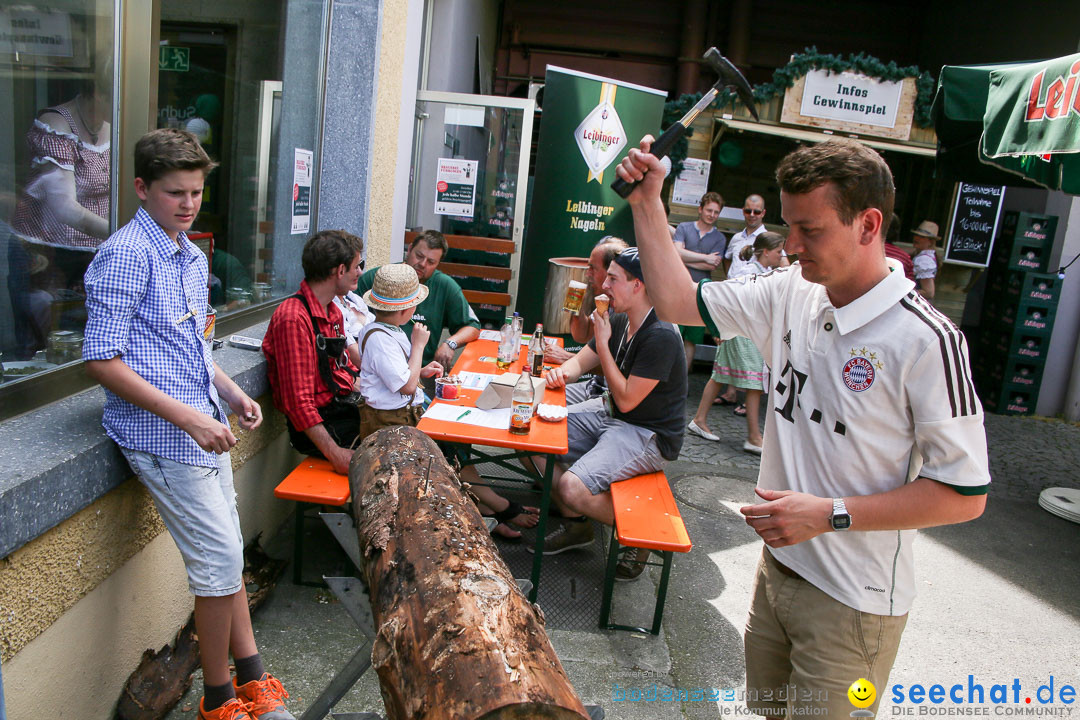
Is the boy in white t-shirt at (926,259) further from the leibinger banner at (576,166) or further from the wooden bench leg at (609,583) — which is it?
the wooden bench leg at (609,583)

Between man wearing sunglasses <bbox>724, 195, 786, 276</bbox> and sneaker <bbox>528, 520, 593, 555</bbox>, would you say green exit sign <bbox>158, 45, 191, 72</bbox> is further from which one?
man wearing sunglasses <bbox>724, 195, 786, 276</bbox>

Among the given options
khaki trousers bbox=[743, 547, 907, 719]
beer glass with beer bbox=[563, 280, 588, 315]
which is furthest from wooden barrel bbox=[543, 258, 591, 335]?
khaki trousers bbox=[743, 547, 907, 719]

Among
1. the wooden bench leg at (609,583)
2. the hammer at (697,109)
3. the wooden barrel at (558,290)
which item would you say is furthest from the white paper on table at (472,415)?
the wooden barrel at (558,290)

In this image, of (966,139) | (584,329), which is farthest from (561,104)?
(966,139)

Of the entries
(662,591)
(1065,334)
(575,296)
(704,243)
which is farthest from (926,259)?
(662,591)

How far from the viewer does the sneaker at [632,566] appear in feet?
13.4

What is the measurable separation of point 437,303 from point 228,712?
3250mm

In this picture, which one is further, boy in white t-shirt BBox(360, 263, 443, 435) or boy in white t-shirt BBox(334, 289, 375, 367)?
boy in white t-shirt BBox(334, 289, 375, 367)

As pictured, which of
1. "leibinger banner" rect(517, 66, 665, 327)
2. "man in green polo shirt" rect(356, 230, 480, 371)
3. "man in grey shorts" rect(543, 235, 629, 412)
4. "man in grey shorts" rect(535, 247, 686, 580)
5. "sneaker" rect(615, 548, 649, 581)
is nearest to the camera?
"man in grey shorts" rect(535, 247, 686, 580)

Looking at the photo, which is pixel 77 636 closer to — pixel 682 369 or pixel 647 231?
pixel 647 231

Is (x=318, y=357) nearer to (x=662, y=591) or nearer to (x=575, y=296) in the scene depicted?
(x=662, y=591)

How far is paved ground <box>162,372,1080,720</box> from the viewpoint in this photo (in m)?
3.12

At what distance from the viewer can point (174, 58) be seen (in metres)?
3.32

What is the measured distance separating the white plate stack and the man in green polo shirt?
4452mm
